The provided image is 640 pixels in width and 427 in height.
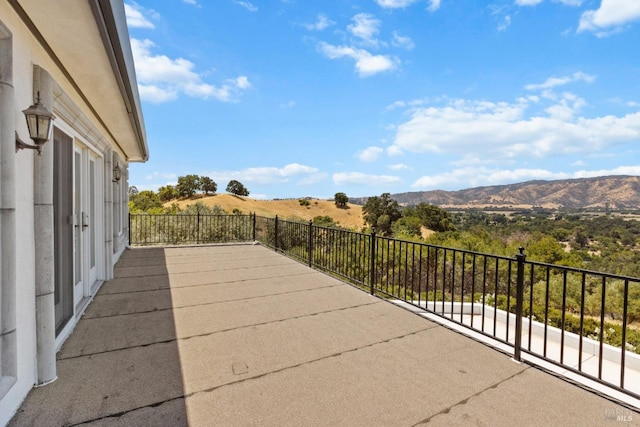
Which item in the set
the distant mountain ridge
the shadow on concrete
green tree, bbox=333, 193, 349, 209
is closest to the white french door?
the shadow on concrete

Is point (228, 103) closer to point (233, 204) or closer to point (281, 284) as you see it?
point (281, 284)

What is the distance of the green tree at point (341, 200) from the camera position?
189ft

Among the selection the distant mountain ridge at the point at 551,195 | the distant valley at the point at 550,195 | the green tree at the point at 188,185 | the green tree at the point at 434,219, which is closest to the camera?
the green tree at the point at 434,219

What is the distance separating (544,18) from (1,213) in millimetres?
12233

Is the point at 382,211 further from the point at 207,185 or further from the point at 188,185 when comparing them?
the point at 188,185

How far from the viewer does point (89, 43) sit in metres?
2.32

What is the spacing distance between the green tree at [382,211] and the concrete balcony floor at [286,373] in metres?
38.4

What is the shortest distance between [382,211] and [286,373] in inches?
1702

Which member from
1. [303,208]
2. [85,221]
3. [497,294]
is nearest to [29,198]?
[85,221]

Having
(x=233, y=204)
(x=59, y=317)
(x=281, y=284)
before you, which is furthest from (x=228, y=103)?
(x=233, y=204)

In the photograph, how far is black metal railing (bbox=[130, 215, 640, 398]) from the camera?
2701 mm

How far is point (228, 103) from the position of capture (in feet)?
48.3

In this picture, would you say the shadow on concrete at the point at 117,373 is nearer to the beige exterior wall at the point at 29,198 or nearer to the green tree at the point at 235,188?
the beige exterior wall at the point at 29,198

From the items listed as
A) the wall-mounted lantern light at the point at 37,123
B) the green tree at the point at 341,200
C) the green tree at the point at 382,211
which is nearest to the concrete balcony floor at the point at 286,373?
the wall-mounted lantern light at the point at 37,123
